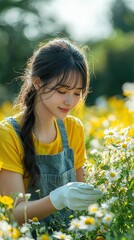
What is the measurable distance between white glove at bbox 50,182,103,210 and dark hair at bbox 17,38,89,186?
14.1 inches

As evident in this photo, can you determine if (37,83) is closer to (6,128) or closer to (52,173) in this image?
(6,128)

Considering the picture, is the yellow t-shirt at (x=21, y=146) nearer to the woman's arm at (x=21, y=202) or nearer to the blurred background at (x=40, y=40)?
the woman's arm at (x=21, y=202)

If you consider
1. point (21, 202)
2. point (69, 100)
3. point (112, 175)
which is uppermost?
point (69, 100)

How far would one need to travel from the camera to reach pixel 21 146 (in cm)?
274

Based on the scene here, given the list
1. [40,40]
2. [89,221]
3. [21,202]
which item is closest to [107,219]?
[89,221]

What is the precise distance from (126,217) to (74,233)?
0.63ft

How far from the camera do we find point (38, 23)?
25562mm

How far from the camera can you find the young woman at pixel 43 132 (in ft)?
8.55

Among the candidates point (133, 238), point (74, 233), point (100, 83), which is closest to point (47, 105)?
point (74, 233)

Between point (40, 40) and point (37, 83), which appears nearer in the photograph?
point (37, 83)

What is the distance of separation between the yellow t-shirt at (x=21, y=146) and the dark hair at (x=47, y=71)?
0.04 meters

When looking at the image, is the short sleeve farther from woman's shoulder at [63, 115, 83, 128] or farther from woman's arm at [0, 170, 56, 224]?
woman's shoulder at [63, 115, 83, 128]

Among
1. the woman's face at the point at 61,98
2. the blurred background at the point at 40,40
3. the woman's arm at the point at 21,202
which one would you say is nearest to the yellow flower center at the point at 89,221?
the woman's arm at the point at 21,202

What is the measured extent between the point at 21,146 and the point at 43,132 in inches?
7.0
